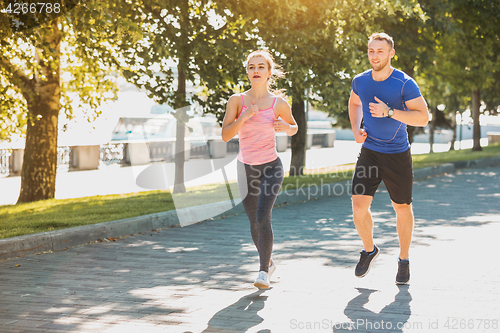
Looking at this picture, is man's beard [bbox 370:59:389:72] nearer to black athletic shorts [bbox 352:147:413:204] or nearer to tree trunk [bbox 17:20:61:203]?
black athletic shorts [bbox 352:147:413:204]

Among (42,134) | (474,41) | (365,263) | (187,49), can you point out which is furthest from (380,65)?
(474,41)

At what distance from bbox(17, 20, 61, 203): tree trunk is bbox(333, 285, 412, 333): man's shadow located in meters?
9.18

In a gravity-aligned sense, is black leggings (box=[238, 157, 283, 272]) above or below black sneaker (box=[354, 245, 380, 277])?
above

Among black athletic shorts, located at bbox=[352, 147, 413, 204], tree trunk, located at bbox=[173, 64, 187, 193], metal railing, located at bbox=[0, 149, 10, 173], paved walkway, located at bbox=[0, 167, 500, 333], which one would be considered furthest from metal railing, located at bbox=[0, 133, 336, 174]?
black athletic shorts, located at bbox=[352, 147, 413, 204]

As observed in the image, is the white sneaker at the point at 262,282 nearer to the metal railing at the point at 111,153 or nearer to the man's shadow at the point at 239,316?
the man's shadow at the point at 239,316

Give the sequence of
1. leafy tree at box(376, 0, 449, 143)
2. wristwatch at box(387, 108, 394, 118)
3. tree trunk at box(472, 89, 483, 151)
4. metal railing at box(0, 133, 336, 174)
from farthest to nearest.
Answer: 1. tree trunk at box(472, 89, 483, 151)
2. leafy tree at box(376, 0, 449, 143)
3. metal railing at box(0, 133, 336, 174)
4. wristwatch at box(387, 108, 394, 118)

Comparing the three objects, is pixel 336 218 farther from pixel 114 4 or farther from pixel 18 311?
pixel 18 311

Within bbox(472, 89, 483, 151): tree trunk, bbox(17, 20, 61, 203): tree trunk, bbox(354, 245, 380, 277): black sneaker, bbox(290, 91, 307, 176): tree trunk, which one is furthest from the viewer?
bbox(472, 89, 483, 151): tree trunk

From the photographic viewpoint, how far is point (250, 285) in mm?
5602

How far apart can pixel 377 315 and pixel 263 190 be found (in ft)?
4.64

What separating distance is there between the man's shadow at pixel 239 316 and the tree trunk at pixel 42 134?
8.69 m

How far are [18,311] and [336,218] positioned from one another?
5992 mm

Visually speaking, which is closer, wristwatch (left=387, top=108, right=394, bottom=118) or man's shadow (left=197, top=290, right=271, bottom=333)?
man's shadow (left=197, top=290, right=271, bottom=333)

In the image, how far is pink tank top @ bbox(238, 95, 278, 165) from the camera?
536 cm
